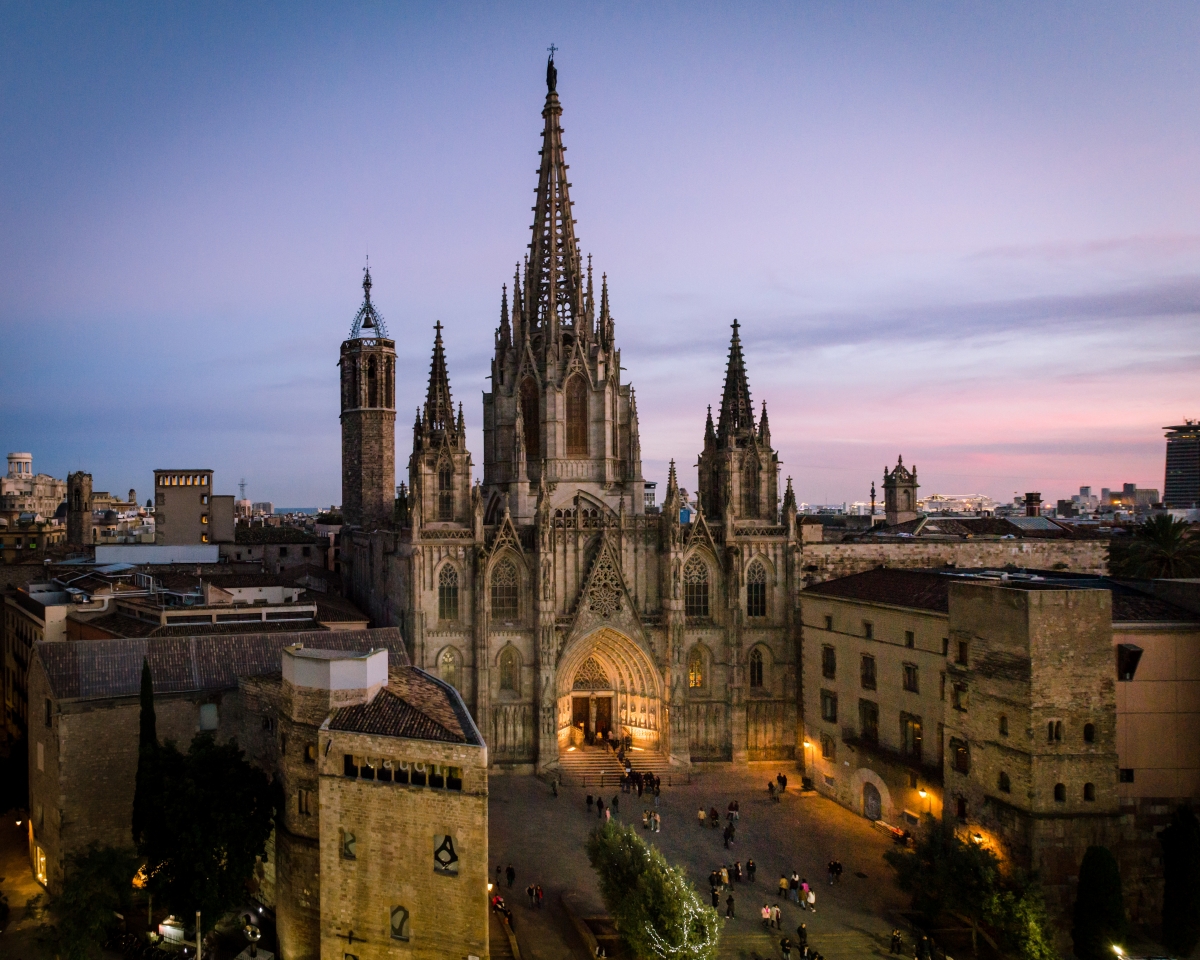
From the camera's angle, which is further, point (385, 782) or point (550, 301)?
point (550, 301)

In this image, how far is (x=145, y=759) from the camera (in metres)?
29.8

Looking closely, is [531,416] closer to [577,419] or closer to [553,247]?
[577,419]

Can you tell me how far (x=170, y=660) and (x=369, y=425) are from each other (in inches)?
1423

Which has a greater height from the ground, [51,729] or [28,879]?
[51,729]

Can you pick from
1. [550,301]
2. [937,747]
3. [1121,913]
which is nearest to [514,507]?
[550,301]

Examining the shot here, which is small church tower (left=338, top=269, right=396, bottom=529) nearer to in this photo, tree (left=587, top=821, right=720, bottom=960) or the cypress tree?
the cypress tree

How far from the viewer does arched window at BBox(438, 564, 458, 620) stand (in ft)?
153

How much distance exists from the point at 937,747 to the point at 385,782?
2234cm

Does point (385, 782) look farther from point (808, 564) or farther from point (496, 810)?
point (808, 564)

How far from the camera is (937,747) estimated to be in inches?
1436

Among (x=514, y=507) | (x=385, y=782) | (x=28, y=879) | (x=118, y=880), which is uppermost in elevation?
(x=514, y=507)

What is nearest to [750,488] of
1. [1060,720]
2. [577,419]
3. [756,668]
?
[756,668]

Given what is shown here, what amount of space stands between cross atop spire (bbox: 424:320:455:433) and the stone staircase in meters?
19.1

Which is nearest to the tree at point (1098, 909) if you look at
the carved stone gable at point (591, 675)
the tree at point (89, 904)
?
the carved stone gable at point (591, 675)
